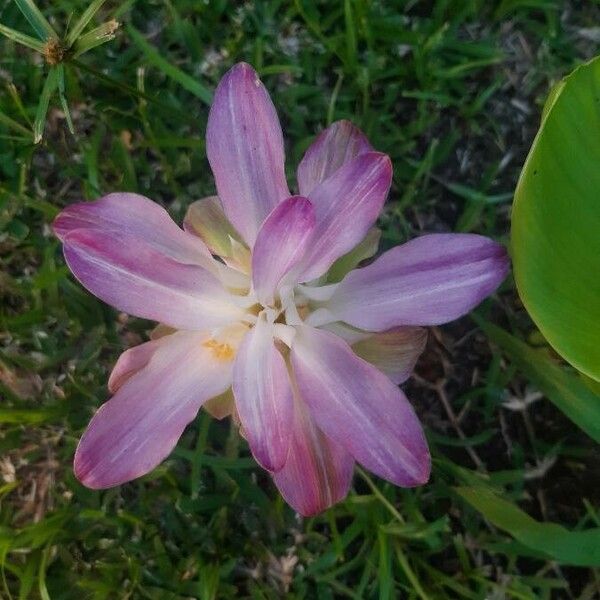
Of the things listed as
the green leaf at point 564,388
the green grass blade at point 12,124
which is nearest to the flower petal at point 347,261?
the green leaf at point 564,388

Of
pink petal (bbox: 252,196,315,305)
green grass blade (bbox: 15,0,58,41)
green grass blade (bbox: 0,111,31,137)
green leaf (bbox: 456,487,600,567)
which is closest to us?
pink petal (bbox: 252,196,315,305)

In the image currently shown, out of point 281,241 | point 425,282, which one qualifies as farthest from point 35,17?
point 425,282

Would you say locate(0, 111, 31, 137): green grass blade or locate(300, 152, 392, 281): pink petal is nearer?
locate(300, 152, 392, 281): pink petal

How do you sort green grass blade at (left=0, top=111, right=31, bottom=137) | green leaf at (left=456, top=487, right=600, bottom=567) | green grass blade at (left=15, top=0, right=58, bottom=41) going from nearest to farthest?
1. green grass blade at (left=15, top=0, right=58, bottom=41)
2. green leaf at (left=456, top=487, right=600, bottom=567)
3. green grass blade at (left=0, top=111, right=31, bottom=137)

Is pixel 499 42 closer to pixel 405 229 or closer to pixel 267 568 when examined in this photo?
pixel 405 229

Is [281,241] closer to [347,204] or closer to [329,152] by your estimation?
[347,204]

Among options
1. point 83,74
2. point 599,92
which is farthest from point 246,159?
point 83,74

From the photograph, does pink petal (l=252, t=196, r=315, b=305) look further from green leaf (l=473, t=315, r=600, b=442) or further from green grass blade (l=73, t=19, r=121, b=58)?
green leaf (l=473, t=315, r=600, b=442)

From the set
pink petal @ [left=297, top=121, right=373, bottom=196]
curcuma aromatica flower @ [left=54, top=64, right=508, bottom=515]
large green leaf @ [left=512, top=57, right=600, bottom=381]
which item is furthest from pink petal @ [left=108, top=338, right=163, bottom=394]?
large green leaf @ [left=512, top=57, right=600, bottom=381]
